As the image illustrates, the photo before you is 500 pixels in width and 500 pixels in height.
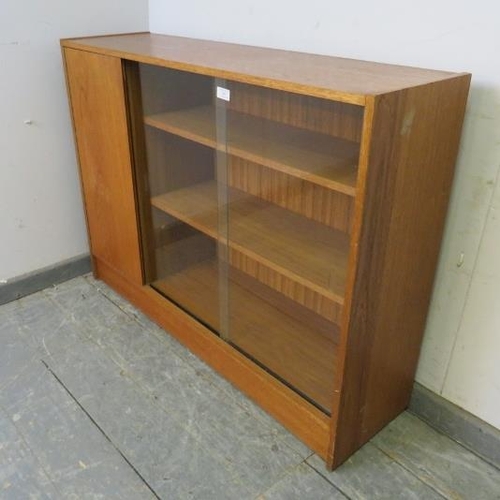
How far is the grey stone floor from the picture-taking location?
1.37m

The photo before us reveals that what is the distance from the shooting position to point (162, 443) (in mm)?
1488

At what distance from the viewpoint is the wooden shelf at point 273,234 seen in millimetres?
1380

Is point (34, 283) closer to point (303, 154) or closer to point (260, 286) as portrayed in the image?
point (260, 286)

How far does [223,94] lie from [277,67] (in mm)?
191

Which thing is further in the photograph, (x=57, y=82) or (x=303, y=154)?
(x=57, y=82)

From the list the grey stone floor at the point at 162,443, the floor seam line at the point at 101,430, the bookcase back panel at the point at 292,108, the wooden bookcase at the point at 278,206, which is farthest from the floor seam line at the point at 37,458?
the bookcase back panel at the point at 292,108

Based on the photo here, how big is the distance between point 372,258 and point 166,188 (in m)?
0.92

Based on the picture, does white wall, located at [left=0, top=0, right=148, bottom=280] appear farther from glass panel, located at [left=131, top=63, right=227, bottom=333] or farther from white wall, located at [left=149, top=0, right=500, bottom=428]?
white wall, located at [left=149, top=0, right=500, bottom=428]

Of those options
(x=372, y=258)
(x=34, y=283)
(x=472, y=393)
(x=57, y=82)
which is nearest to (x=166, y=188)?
(x=57, y=82)

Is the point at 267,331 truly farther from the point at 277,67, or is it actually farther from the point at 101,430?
the point at 277,67

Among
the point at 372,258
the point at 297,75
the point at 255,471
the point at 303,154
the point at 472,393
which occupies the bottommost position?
the point at 255,471

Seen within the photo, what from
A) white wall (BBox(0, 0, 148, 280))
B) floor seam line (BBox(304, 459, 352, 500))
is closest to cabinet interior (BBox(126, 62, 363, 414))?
floor seam line (BBox(304, 459, 352, 500))

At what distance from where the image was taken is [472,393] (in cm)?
146

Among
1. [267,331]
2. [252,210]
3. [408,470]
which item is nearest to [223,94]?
[252,210]
